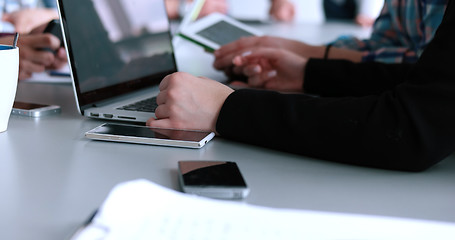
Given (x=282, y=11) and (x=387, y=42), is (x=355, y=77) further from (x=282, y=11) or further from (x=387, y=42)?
(x=282, y=11)

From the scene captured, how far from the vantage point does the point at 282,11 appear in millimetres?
2721

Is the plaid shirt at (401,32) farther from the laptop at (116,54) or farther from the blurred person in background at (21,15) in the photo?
the blurred person in background at (21,15)

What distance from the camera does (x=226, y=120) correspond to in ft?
1.96

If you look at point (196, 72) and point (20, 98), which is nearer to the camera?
point (20, 98)

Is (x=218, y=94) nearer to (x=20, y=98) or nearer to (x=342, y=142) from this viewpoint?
(x=342, y=142)

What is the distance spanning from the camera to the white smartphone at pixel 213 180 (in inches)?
16.8

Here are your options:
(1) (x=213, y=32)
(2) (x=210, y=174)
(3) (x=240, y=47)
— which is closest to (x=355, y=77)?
(3) (x=240, y=47)

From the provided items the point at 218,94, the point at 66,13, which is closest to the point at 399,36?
the point at 218,94

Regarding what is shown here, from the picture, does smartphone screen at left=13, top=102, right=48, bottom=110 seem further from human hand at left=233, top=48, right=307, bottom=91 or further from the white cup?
human hand at left=233, top=48, right=307, bottom=91

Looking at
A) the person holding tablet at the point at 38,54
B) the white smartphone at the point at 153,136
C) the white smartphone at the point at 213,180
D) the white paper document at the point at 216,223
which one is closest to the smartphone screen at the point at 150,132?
the white smartphone at the point at 153,136

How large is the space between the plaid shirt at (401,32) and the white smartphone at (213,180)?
713mm

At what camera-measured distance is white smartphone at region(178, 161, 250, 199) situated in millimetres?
426

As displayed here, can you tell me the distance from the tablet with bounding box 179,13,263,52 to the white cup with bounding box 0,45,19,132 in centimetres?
49

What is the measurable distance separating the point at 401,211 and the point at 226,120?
0.80ft
